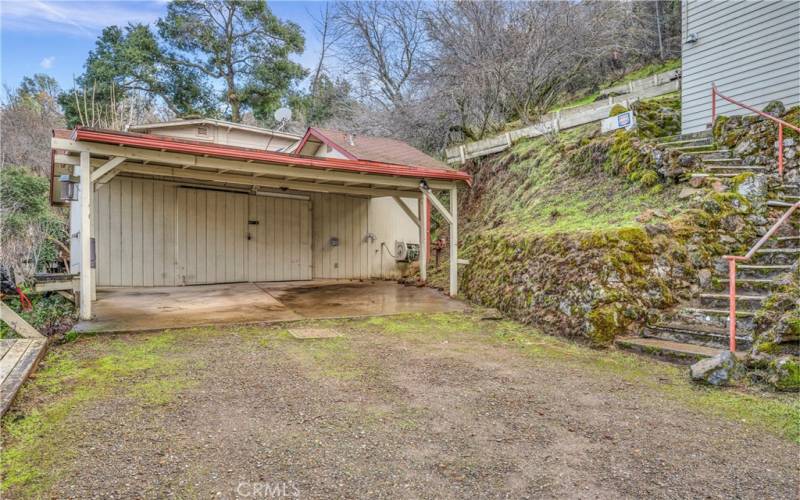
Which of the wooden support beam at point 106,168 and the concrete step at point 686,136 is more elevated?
the concrete step at point 686,136

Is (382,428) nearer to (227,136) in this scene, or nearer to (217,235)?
(217,235)

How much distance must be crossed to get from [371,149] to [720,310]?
22.1 ft

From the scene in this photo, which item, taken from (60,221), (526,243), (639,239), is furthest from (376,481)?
(60,221)

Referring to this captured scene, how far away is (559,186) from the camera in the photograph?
27.7 feet

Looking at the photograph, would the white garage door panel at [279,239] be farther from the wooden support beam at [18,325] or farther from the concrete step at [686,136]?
the concrete step at [686,136]

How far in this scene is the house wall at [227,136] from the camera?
1039 cm

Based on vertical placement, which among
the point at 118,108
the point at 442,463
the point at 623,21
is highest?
the point at 623,21

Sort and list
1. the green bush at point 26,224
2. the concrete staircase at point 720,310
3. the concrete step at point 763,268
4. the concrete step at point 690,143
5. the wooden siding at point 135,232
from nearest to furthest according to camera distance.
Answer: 1. the concrete staircase at point 720,310
2. the concrete step at point 763,268
3. the concrete step at point 690,143
4. the wooden siding at point 135,232
5. the green bush at point 26,224

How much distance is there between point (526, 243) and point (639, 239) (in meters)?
1.61

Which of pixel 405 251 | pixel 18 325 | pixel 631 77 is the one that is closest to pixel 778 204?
pixel 405 251

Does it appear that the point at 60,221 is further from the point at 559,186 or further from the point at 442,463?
the point at 442,463

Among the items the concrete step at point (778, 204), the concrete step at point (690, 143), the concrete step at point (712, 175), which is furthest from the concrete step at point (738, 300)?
the concrete step at point (690, 143)

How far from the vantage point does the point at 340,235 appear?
412 inches

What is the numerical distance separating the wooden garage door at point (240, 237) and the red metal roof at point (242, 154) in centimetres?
276
